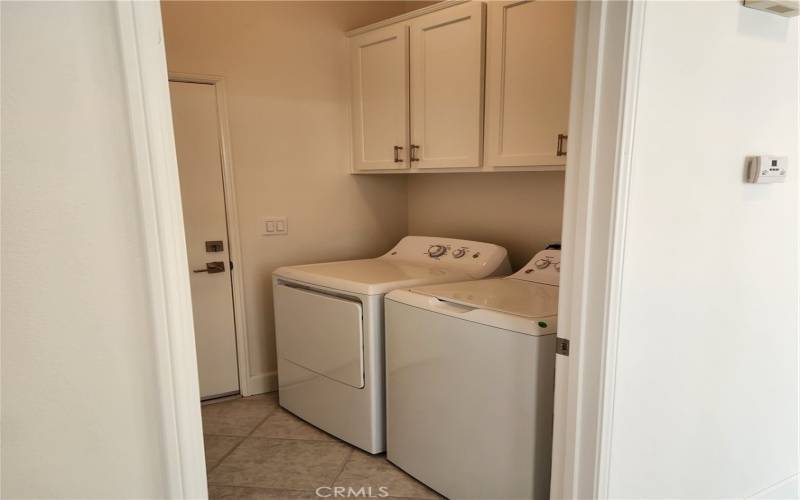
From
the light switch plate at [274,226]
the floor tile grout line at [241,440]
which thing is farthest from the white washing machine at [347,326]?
the light switch plate at [274,226]

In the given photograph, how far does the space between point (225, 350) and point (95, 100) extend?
7.80ft

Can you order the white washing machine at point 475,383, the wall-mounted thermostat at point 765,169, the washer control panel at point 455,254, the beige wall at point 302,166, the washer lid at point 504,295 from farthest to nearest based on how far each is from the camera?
1. the beige wall at point 302,166
2. the washer control panel at point 455,254
3. the washer lid at point 504,295
4. the white washing machine at point 475,383
5. the wall-mounted thermostat at point 765,169

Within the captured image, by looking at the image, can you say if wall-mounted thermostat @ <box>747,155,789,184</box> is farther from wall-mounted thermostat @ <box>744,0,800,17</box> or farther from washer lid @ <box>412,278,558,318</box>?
washer lid @ <box>412,278,558,318</box>

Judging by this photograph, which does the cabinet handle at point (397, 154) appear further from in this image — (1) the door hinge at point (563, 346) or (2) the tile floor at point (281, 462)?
(1) the door hinge at point (563, 346)

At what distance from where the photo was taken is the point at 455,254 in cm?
271

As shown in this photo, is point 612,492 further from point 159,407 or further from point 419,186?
point 419,186

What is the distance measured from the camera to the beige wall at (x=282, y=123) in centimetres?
267

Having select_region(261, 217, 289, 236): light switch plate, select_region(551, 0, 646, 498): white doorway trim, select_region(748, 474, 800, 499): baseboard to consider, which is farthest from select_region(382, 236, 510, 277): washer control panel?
select_region(748, 474, 800, 499): baseboard

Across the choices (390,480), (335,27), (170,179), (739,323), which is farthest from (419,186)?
(170,179)

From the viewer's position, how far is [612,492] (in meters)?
1.38

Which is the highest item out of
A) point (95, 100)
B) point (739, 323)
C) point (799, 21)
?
point (799, 21)

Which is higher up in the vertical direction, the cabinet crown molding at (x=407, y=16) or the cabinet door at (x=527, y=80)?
the cabinet crown molding at (x=407, y=16)

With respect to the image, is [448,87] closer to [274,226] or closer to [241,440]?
[274,226]

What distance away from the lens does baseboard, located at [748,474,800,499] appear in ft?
5.86
